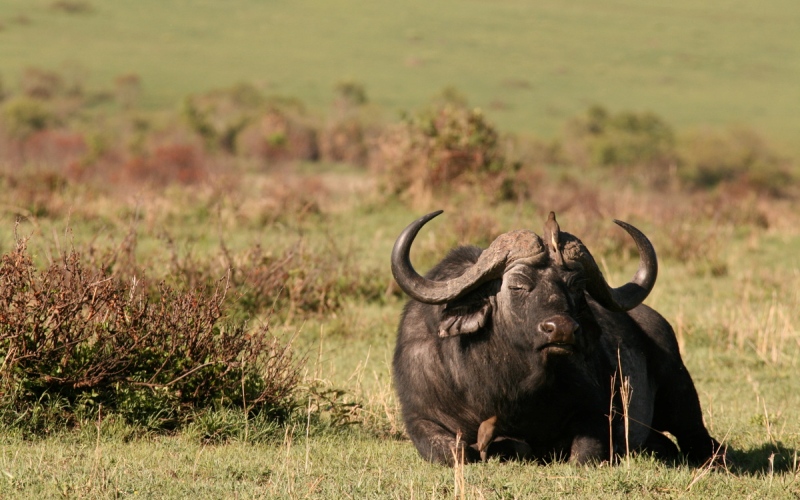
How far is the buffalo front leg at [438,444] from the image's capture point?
5.57 metres

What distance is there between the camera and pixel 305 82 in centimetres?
6406

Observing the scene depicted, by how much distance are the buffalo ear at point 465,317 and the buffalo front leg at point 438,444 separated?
0.53 m

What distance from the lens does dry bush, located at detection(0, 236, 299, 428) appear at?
6004 mm

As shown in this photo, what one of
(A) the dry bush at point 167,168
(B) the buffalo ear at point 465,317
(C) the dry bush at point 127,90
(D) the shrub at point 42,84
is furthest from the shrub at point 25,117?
(B) the buffalo ear at point 465,317

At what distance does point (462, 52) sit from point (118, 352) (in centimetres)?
7417

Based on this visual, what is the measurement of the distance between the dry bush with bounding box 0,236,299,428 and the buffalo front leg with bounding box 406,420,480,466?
94 centimetres

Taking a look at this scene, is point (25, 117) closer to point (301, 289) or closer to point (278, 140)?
point (278, 140)

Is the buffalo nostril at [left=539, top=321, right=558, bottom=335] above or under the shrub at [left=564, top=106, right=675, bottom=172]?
above

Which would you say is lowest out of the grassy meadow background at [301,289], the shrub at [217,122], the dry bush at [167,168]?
the shrub at [217,122]

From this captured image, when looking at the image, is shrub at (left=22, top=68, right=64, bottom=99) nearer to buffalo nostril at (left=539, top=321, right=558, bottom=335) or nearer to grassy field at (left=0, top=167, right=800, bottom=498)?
grassy field at (left=0, top=167, right=800, bottom=498)

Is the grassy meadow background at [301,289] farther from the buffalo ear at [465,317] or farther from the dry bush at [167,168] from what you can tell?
the buffalo ear at [465,317]

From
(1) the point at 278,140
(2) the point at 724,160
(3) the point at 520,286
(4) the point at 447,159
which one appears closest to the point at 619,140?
(2) the point at 724,160

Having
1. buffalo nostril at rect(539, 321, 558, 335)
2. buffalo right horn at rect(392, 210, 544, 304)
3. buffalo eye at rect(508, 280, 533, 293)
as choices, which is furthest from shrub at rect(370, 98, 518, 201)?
buffalo nostril at rect(539, 321, 558, 335)

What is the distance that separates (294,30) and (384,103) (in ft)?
92.6
